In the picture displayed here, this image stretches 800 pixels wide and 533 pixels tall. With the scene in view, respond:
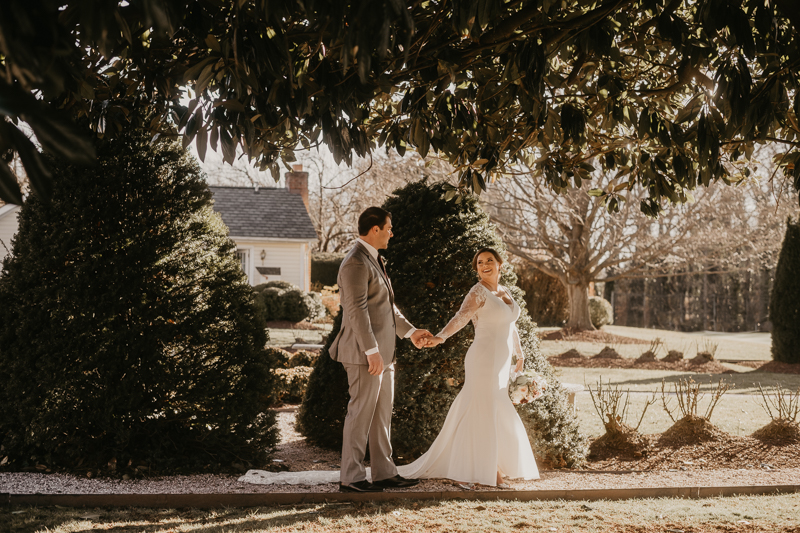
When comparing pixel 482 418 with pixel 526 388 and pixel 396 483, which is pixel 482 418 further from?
pixel 396 483

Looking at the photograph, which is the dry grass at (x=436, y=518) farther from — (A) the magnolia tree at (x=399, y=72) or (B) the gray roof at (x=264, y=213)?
(B) the gray roof at (x=264, y=213)

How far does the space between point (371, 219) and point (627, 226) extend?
16352 millimetres

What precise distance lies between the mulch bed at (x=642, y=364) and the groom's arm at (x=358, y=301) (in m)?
11.9

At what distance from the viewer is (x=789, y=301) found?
1638 centimetres

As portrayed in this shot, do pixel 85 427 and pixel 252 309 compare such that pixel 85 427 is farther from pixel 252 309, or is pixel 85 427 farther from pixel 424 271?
pixel 424 271

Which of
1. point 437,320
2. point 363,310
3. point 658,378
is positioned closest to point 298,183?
point 658,378

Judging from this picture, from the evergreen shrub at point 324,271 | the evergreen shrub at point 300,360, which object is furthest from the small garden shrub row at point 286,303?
the evergreen shrub at point 300,360

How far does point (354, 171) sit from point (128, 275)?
2785cm

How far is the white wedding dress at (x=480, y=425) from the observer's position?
18.0 feet

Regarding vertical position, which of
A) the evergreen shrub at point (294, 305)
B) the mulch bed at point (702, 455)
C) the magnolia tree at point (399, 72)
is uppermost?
the magnolia tree at point (399, 72)

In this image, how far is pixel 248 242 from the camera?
27.9 m

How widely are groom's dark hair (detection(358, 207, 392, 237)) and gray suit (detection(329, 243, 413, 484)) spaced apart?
143 millimetres

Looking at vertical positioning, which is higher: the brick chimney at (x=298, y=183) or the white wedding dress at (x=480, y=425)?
the brick chimney at (x=298, y=183)

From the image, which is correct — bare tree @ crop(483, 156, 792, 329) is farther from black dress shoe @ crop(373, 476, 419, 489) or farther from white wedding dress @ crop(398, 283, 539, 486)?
black dress shoe @ crop(373, 476, 419, 489)
